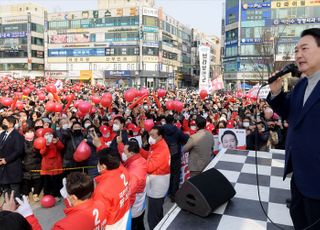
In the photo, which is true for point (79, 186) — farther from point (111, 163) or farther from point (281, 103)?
point (281, 103)

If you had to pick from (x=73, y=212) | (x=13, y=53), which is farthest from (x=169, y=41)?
(x=73, y=212)

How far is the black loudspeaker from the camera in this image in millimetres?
2773

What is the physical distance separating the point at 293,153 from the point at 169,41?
6359 centimetres

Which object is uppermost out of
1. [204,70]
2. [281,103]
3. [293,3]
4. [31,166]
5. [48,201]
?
[293,3]

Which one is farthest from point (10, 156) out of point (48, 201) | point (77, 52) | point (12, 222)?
point (77, 52)

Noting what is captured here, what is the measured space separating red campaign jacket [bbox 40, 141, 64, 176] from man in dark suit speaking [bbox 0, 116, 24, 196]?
29.7 inches

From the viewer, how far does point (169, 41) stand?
63.3 meters

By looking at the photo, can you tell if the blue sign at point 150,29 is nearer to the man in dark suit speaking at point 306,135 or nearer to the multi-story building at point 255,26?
the multi-story building at point 255,26

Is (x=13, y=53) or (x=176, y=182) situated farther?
(x=13, y=53)

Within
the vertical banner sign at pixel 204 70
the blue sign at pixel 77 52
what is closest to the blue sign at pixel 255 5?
the blue sign at pixel 77 52

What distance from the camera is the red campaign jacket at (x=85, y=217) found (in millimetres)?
2182

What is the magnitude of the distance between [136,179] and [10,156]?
9.18 feet

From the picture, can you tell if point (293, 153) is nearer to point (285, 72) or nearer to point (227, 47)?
point (285, 72)

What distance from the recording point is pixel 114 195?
2936 mm
